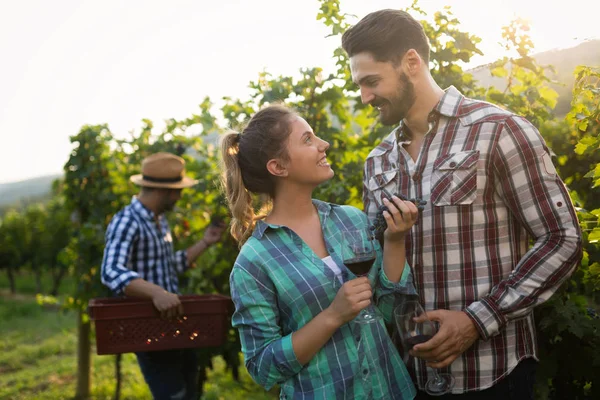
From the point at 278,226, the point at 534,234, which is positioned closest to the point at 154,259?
the point at 278,226

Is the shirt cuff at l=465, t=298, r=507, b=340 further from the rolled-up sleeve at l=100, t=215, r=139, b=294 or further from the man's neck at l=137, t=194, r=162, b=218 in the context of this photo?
the man's neck at l=137, t=194, r=162, b=218

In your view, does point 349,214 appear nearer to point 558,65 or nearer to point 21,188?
point 558,65

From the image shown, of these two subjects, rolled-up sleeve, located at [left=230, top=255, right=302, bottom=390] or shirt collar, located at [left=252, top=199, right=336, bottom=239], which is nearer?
rolled-up sleeve, located at [left=230, top=255, right=302, bottom=390]

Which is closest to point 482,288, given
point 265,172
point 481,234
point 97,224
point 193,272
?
point 481,234

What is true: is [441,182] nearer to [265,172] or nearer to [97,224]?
[265,172]

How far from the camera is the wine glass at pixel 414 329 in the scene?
6.81 ft

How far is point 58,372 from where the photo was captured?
8453 millimetres

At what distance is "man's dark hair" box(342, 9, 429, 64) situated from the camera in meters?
2.32

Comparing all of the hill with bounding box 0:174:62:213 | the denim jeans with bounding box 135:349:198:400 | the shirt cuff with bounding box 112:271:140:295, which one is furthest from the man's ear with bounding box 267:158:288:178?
the hill with bounding box 0:174:62:213

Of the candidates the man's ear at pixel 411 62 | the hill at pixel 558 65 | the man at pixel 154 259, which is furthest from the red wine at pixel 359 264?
the man at pixel 154 259

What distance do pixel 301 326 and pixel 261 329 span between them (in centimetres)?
15

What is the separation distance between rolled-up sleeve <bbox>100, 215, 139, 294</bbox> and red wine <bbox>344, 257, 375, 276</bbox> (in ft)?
7.06

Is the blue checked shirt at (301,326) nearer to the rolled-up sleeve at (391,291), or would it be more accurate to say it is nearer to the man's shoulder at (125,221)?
the rolled-up sleeve at (391,291)

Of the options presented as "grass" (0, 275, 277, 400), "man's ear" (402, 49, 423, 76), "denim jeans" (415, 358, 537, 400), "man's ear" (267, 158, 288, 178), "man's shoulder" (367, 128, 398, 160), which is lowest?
"grass" (0, 275, 277, 400)
